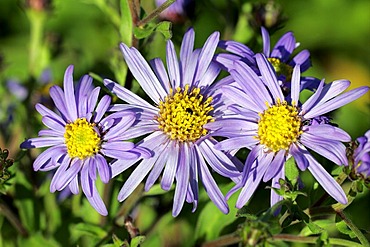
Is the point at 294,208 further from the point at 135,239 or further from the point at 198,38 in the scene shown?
the point at 198,38

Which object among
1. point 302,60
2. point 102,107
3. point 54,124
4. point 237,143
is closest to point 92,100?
point 102,107

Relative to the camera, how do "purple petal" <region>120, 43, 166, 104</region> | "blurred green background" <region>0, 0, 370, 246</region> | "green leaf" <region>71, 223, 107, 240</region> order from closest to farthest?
"purple petal" <region>120, 43, 166, 104</region> < "green leaf" <region>71, 223, 107, 240</region> < "blurred green background" <region>0, 0, 370, 246</region>

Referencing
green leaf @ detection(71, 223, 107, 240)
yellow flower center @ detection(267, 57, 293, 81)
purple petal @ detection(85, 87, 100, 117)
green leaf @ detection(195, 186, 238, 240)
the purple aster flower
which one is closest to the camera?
the purple aster flower

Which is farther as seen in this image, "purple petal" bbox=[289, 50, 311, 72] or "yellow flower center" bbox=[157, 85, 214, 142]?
"purple petal" bbox=[289, 50, 311, 72]

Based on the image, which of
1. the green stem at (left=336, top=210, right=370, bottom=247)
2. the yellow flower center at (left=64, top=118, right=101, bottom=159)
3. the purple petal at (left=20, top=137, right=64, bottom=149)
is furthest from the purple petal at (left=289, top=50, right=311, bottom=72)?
the purple petal at (left=20, top=137, right=64, bottom=149)

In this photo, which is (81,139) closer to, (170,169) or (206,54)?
(170,169)

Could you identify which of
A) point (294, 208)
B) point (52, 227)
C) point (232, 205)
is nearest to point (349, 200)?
point (294, 208)

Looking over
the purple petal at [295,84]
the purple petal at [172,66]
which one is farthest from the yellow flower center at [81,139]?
the purple petal at [295,84]

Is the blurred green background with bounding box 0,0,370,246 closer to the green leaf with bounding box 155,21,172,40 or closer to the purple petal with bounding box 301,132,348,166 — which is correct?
the green leaf with bounding box 155,21,172,40
